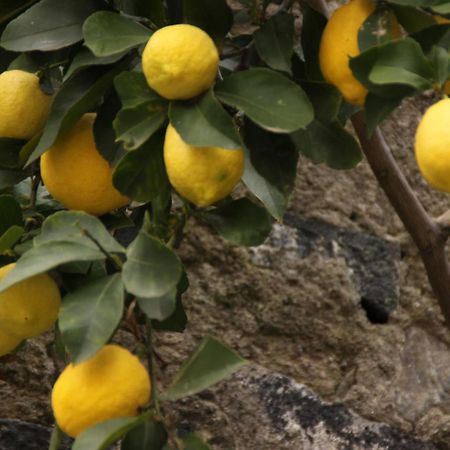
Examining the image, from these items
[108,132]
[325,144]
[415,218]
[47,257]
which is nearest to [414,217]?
[415,218]

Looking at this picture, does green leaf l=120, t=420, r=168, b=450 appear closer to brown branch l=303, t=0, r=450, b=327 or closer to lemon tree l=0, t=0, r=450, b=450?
lemon tree l=0, t=0, r=450, b=450

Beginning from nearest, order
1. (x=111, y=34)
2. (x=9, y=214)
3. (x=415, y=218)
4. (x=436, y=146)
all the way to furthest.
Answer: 1. (x=436, y=146)
2. (x=111, y=34)
3. (x=9, y=214)
4. (x=415, y=218)

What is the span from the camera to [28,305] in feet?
2.64

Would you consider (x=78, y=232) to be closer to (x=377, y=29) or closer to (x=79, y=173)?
(x=79, y=173)

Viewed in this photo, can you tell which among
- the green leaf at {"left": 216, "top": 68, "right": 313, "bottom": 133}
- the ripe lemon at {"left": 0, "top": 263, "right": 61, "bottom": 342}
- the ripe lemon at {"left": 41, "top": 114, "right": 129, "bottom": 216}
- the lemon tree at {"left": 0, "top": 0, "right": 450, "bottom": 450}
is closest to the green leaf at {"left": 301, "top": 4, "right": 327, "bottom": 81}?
the lemon tree at {"left": 0, "top": 0, "right": 450, "bottom": 450}

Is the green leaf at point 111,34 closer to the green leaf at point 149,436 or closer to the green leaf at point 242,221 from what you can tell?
the green leaf at point 242,221

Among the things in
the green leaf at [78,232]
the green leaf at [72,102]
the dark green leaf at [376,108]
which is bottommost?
the green leaf at [78,232]

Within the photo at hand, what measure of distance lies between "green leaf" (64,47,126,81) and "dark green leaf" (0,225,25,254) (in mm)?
138

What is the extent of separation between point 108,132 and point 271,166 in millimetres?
151

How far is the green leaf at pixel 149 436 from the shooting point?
0.76 meters

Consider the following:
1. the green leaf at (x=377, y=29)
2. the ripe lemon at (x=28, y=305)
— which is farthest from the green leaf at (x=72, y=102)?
the green leaf at (x=377, y=29)

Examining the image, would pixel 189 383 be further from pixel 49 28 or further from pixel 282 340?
pixel 282 340

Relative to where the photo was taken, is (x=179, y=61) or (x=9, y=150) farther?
(x=9, y=150)

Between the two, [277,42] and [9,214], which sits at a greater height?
[277,42]
